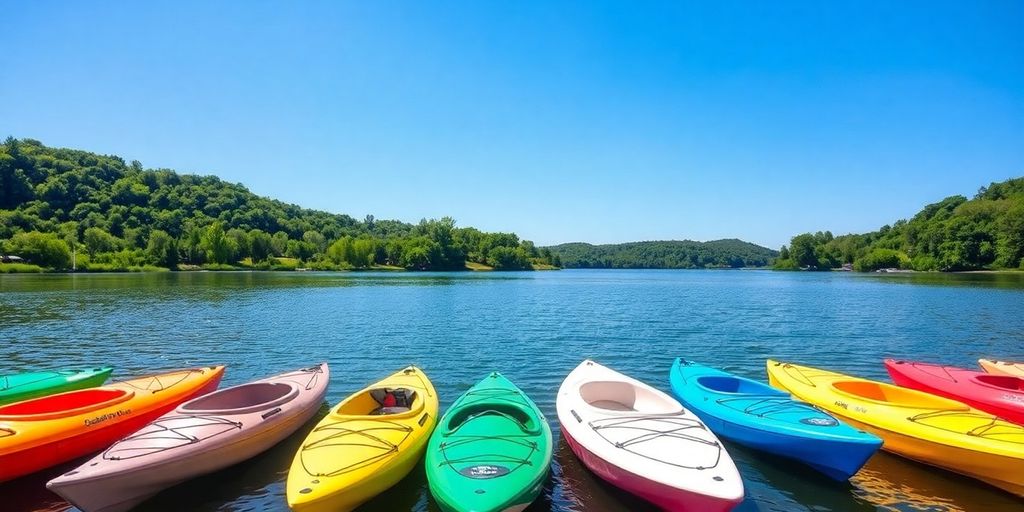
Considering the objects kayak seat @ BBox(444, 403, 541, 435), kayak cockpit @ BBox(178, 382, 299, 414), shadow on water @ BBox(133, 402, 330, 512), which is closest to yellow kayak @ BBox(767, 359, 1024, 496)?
kayak seat @ BBox(444, 403, 541, 435)

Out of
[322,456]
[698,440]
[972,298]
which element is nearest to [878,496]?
[698,440]

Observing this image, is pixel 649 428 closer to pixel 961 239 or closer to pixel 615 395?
pixel 615 395

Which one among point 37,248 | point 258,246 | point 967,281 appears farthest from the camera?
point 258,246

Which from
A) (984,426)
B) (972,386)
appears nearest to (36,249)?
(984,426)

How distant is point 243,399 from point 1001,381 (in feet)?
69.3

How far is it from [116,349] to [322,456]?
23.1 metres

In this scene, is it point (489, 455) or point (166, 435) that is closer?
point (489, 455)

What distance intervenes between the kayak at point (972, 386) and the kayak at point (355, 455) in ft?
47.9

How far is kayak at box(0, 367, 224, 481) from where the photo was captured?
953 cm

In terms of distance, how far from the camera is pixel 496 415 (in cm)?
1087

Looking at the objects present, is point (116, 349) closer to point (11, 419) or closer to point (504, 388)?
point (11, 419)

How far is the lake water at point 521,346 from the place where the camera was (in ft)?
32.4

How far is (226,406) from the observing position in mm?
12055

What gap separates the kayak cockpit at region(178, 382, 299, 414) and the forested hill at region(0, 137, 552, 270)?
12628 cm
